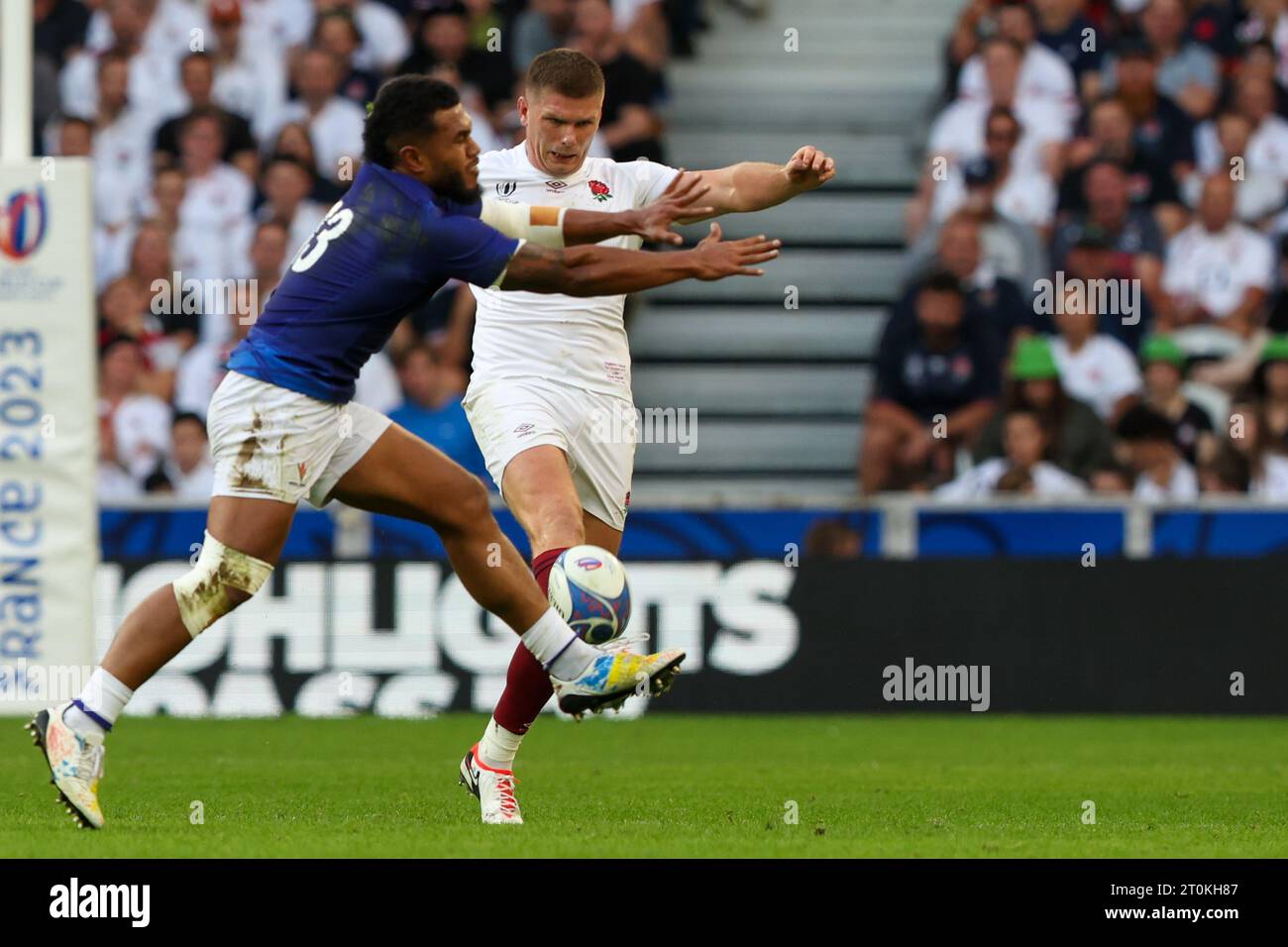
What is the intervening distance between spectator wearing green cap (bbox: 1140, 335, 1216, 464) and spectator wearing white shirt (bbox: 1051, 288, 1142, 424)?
248 millimetres

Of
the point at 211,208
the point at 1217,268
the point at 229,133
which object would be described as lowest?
the point at 1217,268

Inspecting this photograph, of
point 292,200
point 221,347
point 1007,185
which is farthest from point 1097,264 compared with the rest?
point 221,347

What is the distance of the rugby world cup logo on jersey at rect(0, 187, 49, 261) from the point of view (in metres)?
12.2

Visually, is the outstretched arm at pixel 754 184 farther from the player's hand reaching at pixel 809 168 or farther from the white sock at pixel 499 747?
the white sock at pixel 499 747

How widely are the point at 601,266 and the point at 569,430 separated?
123cm

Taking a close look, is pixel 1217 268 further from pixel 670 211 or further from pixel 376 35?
pixel 670 211

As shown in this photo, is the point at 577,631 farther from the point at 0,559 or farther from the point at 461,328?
the point at 461,328

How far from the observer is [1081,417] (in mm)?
14297

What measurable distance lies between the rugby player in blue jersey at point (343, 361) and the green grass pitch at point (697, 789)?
470 millimetres

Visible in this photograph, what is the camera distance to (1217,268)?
15789 millimetres

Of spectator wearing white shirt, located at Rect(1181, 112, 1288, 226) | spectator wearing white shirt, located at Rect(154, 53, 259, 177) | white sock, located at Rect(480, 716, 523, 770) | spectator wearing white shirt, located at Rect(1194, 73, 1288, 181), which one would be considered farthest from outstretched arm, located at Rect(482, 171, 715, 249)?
spectator wearing white shirt, located at Rect(1194, 73, 1288, 181)

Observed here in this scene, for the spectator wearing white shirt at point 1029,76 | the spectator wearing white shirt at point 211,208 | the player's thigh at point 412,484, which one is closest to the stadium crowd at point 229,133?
the spectator wearing white shirt at point 211,208

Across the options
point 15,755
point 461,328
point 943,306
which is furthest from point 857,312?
point 15,755
